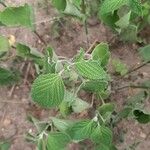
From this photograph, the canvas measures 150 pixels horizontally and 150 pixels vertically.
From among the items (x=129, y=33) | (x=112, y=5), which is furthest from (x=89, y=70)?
(x=129, y=33)

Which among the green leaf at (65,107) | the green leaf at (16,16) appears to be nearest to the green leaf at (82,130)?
the green leaf at (65,107)

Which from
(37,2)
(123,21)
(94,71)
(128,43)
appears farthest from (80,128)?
(37,2)

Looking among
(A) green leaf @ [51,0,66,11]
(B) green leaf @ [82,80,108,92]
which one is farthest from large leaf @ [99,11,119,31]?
(B) green leaf @ [82,80,108,92]

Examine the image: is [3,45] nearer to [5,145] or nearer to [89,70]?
[5,145]

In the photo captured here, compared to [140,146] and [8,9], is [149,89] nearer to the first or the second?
[140,146]

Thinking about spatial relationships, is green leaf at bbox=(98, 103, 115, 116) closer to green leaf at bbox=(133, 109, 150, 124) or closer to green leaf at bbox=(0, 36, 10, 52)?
green leaf at bbox=(133, 109, 150, 124)
